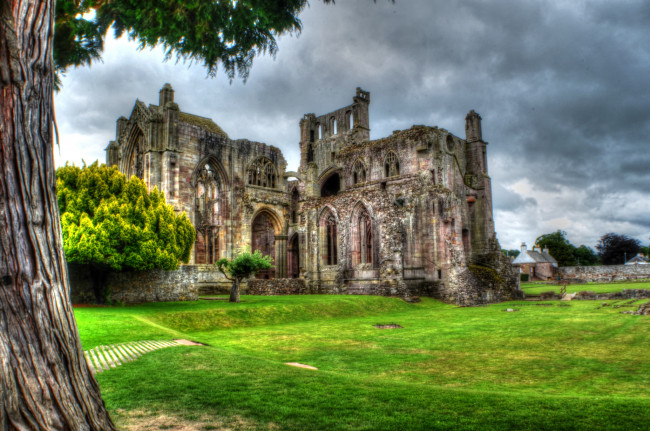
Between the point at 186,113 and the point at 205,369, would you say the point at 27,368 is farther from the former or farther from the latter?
the point at 186,113

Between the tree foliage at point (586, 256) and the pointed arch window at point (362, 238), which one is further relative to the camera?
the tree foliage at point (586, 256)

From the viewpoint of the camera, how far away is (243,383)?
6008 mm

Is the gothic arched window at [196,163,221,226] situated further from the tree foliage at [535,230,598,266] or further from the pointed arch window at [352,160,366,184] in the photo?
the tree foliage at [535,230,598,266]

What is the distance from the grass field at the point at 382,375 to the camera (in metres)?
4.57

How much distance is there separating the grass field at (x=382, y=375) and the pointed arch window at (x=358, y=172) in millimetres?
20418

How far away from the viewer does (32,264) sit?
3.24 m

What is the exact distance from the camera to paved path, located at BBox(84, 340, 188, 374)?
724cm

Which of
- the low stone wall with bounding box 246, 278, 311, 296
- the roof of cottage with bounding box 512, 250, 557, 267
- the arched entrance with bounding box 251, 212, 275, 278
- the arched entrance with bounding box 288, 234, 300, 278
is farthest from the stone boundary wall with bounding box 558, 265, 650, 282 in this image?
the low stone wall with bounding box 246, 278, 311, 296

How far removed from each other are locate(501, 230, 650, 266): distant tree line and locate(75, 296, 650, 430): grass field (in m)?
71.0

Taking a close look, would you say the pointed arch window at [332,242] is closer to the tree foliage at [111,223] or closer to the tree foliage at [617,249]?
the tree foliage at [111,223]

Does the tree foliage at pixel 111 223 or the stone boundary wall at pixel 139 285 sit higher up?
the tree foliage at pixel 111 223

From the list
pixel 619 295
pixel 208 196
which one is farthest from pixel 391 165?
pixel 619 295

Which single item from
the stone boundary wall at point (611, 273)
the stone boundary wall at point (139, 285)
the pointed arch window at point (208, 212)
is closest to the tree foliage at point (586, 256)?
the stone boundary wall at point (611, 273)

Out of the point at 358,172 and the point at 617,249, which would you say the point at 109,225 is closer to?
the point at 358,172
